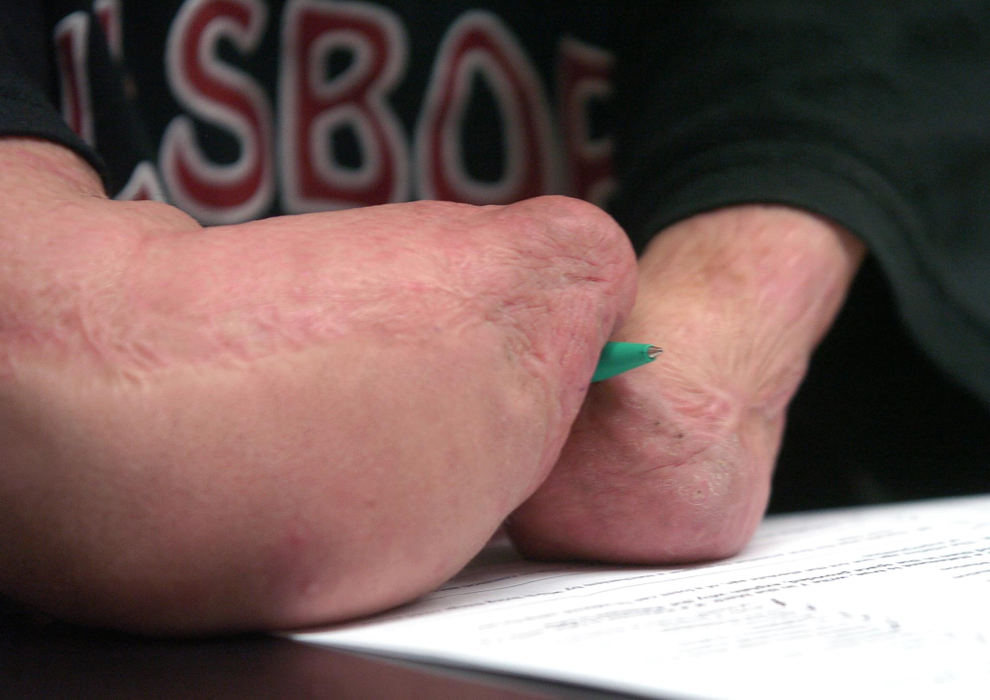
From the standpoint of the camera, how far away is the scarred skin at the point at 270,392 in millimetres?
411

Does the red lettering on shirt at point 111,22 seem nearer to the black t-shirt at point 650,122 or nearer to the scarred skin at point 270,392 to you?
the black t-shirt at point 650,122

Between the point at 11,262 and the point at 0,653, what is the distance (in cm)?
18

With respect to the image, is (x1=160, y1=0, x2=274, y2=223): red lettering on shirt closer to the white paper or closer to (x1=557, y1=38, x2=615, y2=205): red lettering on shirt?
(x1=557, y1=38, x2=615, y2=205): red lettering on shirt

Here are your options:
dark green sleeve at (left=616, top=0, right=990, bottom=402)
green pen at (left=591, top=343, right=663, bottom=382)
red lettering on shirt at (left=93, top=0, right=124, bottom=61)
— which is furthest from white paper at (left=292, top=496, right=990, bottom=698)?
red lettering on shirt at (left=93, top=0, right=124, bottom=61)

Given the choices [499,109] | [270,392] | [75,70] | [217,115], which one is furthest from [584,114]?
[270,392]

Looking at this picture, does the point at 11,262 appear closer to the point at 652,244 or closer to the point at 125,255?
the point at 125,255

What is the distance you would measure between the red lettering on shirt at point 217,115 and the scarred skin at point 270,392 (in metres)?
0.34

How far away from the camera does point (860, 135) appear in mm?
798

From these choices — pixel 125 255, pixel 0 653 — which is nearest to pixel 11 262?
pixel 125 255

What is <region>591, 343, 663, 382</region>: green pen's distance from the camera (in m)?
0.54

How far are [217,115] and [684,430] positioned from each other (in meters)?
0.53

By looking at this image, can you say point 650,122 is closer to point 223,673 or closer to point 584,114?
point 584,114

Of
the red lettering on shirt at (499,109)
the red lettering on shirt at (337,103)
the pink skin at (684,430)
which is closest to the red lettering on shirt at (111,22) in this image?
the red lettering on shirt at (337,103)

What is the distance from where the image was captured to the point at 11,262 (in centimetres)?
44
